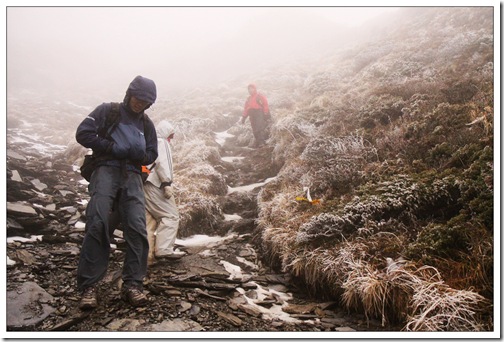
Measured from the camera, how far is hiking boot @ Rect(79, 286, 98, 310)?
323 centimetres

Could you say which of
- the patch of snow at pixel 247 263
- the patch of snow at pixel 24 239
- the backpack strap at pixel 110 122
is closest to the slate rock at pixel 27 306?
the patch of snow at pixel 24 239

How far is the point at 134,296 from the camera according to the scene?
3363mm

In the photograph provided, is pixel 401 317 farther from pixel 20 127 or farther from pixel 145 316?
pixel 20 127

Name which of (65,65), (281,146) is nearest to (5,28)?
(65,65)

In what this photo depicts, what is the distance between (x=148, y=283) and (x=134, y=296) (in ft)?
1.73

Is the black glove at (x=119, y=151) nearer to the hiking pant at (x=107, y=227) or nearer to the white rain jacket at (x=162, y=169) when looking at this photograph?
the hiking pant at (x=107, y=227)

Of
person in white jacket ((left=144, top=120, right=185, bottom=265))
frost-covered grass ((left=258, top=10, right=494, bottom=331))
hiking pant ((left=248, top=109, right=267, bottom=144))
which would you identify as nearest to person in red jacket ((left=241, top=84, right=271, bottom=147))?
hiking pant ((left=248, top=109, right=267, bottom=144))

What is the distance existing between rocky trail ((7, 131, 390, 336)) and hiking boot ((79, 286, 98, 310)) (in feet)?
0.22

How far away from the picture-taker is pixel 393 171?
499 cm

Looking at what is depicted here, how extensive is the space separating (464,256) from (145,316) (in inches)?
122

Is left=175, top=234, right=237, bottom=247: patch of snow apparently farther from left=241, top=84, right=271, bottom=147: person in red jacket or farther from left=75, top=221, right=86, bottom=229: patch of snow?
left=241, top=84, right=271, bottom=147: person in red jacket

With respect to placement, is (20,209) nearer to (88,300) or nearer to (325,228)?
(88,300)

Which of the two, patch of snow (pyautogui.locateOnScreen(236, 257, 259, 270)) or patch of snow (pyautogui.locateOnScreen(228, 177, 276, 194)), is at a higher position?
patch of snow (pyautogui.locateOnScreen(228, 177, 276, 194))

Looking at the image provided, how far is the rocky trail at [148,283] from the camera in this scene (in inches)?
131
